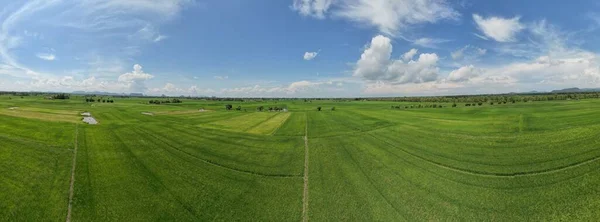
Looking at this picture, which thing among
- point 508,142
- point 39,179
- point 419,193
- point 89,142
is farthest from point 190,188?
point 508,142

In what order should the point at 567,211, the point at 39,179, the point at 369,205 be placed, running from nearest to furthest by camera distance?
the point at 567,211, the point at 369,205, the point at 39,179

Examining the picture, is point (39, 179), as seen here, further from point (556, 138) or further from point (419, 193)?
point (556, 138)

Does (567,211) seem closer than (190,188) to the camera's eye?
Yes

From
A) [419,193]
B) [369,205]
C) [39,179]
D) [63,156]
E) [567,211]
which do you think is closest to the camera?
[567,211]

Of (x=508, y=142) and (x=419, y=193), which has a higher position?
(x=508, y=142)

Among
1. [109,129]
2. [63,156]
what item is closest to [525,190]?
[63,156]

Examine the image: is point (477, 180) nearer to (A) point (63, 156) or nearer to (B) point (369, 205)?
(B) point (369, 205)
